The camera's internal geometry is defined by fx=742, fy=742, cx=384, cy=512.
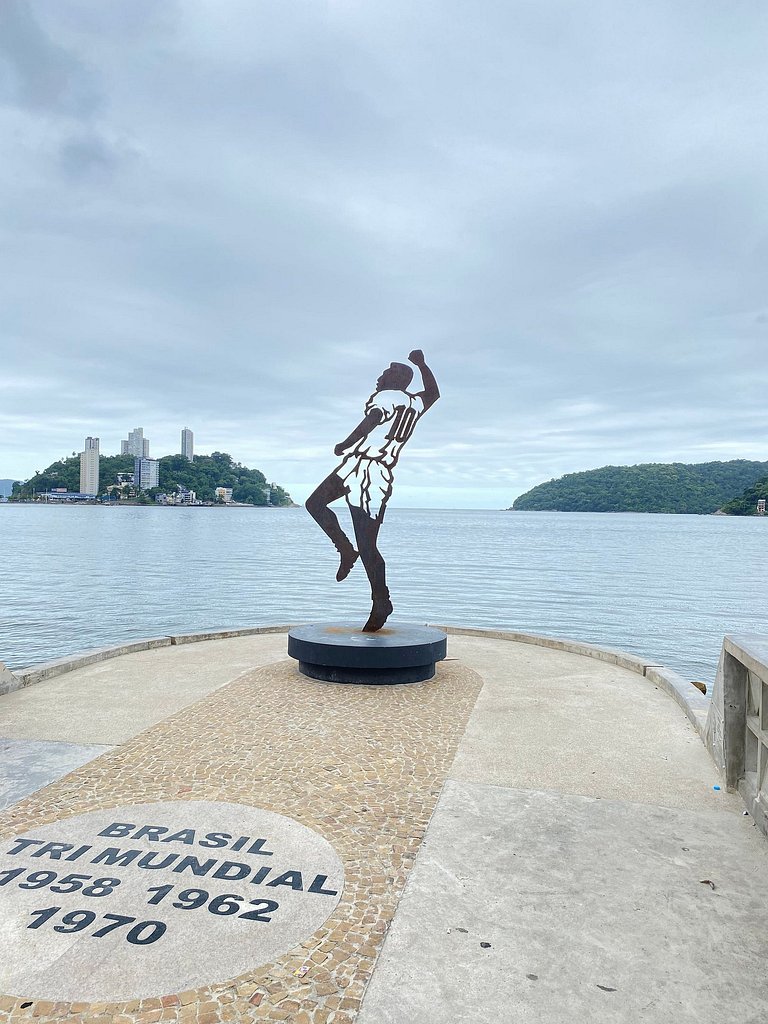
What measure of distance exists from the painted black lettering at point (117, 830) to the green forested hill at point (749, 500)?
124 m

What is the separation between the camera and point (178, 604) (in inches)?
974

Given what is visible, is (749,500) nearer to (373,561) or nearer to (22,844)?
(373,561)

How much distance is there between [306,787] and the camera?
4934 millimetres

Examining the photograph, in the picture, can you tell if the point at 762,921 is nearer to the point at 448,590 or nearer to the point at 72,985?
the point at 72,985

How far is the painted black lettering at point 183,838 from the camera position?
4059mm

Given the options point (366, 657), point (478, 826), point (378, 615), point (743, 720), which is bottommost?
point (478, 826)

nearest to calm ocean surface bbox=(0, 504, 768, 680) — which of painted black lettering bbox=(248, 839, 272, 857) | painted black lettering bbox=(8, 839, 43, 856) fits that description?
painted black lettering bbox=(8, 839, 43, 856)

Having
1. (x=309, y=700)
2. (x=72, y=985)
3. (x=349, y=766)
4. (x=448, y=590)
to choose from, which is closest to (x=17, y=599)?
(x=448, y=590)

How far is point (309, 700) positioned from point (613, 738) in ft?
9.30

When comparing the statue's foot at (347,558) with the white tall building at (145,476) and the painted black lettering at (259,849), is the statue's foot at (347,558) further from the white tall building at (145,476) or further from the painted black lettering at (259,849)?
the white tall building at (145,476)

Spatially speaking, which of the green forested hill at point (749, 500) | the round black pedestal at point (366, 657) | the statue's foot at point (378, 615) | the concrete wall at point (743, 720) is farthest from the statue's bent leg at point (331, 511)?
the green forested hill at point (749, 500)

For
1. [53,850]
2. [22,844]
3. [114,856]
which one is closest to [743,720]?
[114,856]

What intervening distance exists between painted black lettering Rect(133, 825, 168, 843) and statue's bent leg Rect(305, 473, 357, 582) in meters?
4.89

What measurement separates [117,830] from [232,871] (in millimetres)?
858
